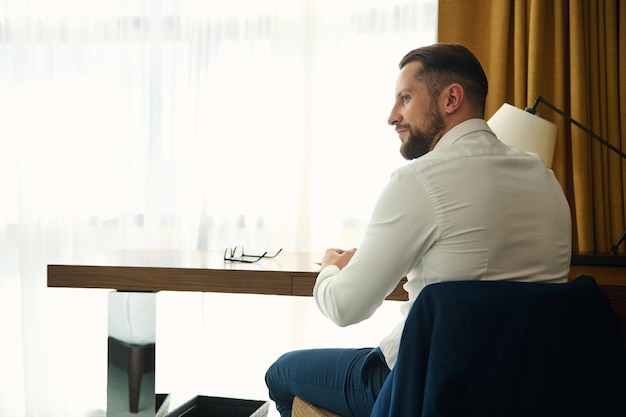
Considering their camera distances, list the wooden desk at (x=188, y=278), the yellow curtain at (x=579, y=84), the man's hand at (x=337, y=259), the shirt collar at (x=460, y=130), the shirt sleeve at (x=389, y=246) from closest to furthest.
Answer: the shirt sleeve at (x=389, y=246) → the shirt collar at (x=460, y=130) → the man's hand at (x=337, y=259) → the wooden desk at (x=188, y=278) → the yellow curtain at (x=579, y=84)

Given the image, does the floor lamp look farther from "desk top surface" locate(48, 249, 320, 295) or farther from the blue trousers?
the blue trousers

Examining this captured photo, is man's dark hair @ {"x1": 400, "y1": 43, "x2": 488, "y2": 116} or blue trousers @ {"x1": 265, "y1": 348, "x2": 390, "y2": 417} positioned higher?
man's dark hair @ {"x1": 400, "y1": 43, "x2": 488, "y2": 116}

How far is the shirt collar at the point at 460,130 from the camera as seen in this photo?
1.35 meters

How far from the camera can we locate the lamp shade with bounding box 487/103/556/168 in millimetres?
2250

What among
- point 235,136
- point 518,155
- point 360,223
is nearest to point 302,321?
point 360,223

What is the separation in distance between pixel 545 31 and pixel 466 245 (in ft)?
5.85

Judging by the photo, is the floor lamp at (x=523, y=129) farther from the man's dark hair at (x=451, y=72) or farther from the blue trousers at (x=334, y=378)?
the blue trousers at (x=334, y=378)

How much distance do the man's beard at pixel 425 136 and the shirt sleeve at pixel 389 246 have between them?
0.25 meters

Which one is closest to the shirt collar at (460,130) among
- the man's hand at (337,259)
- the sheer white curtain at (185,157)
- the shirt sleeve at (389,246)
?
the shirt sleeve at (389,246)

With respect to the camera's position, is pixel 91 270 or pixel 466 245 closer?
pixel 466 245

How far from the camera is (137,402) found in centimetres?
173

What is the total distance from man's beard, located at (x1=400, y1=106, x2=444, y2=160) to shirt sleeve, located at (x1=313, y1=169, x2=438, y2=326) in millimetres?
248

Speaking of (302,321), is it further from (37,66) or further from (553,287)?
(553,287)

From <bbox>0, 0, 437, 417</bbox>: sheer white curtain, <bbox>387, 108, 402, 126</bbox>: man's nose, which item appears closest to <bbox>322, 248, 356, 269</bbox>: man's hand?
<bbox>387, 108, 402, 126</bbox>: man's nose
